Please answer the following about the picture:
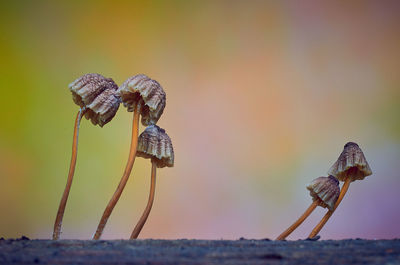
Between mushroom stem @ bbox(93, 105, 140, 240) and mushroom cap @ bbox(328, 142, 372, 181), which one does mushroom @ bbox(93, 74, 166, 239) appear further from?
mushroom cap @ bbox(328, 142, 372, 181)

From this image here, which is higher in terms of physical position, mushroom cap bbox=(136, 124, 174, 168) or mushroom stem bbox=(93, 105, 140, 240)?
mushroom cap bbox=(136, 124, 174, 168)

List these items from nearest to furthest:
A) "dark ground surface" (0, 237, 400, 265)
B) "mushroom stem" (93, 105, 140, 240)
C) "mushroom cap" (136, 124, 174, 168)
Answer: "dark ground surface" (0, 237, 400, 265) < "mushroom stem" (93, 105, 140, 240) < "mushroom cap" (136, 124, 174, 168)

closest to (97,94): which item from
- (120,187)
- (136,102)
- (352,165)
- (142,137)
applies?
(136,102)

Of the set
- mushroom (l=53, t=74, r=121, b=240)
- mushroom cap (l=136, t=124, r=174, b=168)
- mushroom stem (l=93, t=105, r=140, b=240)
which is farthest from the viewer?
mushroom cap (l=136, t=124, r=174, b=168)

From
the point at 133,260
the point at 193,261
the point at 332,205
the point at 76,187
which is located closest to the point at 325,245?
the point at 193,261

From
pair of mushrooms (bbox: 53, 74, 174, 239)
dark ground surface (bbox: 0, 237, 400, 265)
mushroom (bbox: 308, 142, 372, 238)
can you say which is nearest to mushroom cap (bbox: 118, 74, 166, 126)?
pair of mushrooms (bbox: 53, 74, 174, 239)

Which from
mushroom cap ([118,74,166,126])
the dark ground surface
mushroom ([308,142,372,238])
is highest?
mushroom cap ([118,74,166,126])

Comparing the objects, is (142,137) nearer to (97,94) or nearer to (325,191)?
(97,94)

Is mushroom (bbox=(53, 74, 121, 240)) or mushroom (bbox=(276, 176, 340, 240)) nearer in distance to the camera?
mushroom (bbox=(53, 74, 121, 240))
